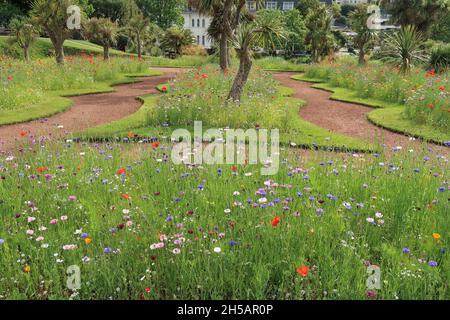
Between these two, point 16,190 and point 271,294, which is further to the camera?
point 16,190

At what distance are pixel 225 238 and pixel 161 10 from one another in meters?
72.0

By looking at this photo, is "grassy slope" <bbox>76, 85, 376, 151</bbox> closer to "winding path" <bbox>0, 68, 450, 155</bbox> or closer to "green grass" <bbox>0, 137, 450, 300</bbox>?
"winding path" <bbox>0, 68, 450, 155</bbox>

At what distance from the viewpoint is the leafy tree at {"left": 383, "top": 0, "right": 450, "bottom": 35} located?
121 ft

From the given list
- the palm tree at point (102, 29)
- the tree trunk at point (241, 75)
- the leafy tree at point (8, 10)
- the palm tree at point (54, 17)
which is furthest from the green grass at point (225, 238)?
the leafy tree at point (8, 10)

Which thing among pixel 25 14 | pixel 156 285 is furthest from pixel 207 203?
pixel 25 14

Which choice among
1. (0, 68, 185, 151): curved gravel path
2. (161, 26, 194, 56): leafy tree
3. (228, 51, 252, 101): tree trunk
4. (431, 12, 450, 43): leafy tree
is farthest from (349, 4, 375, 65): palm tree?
(228, 51, 252, 101): tree trunk

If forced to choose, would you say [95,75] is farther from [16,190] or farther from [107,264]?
[107,264]

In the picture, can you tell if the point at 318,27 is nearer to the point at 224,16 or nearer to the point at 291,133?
the point at 224,16

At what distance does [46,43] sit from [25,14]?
14.9 feet

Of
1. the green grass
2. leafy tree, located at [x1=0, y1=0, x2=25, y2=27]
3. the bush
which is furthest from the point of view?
leafy tree, located at [x1=0, y1=0, x2=25, y2=27]

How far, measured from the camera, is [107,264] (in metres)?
3.56

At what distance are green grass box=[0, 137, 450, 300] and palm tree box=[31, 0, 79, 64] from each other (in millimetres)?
20287

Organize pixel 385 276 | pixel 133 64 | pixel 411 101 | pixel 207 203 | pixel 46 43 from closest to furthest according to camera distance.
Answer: pixel 385 276 → pixel 207 203 → pixel 411 101 → pixel 133 64 → pixel 46 43

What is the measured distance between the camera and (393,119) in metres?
12.9
